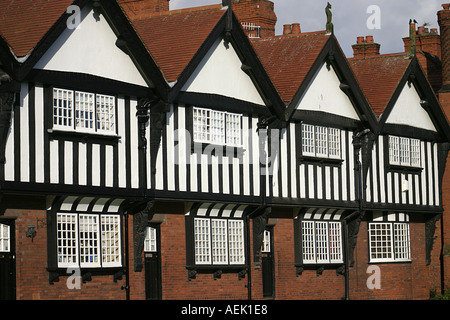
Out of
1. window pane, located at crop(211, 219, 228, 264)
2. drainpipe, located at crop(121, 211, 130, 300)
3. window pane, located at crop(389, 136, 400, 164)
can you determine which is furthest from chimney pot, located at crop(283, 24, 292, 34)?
drainpipe, located at crop(121, 211, 130, 300)

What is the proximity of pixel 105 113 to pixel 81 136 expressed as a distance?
1.06m

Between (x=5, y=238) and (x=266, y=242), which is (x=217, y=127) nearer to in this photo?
(x=266, y=242)

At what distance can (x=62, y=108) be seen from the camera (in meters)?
23.8

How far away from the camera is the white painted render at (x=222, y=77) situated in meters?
27.6

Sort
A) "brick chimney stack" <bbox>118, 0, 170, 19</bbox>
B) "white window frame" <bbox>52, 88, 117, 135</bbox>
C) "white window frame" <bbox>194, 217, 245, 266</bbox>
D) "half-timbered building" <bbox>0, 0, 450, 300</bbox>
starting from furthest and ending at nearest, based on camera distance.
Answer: "brick chimney stack" <bbox>118, 0, 170, 19</bbox>, "white window frame" <bbox>194, 217, 245, 266</bbox>, "white window frame" <bbox>52, 88, 117, 135</bbox>, "half-timbered building" <bbox>0, 0, 450, 300</bbox>

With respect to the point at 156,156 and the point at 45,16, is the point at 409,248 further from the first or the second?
the point at 45,16

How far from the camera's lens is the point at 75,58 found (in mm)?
23953

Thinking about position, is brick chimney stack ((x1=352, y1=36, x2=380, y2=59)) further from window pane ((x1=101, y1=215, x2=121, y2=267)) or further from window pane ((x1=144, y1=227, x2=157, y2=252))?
window pane ((x1=101, y1=215, x2=121, y2=267))

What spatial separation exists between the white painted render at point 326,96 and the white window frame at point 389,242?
169 inches

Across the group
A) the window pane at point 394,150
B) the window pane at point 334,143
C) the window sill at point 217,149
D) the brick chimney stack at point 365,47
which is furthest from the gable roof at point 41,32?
the brick chimney stack at point 365,47

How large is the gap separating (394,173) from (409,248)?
3.11 m

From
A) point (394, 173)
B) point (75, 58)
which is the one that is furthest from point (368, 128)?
point (75, 58)

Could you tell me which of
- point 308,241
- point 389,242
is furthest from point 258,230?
point 389,242

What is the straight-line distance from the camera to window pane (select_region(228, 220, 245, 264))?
29.1 metres
